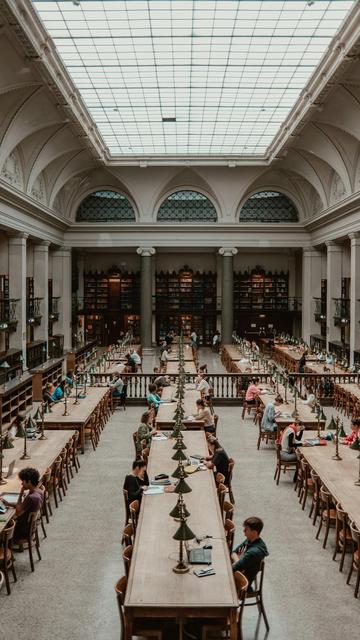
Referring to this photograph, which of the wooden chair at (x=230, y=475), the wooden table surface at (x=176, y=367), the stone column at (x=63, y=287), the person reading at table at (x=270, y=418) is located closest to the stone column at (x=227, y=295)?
the stone column at (x=63, y=287)

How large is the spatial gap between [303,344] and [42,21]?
15602mm

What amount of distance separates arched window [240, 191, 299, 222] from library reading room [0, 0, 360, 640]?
107mm

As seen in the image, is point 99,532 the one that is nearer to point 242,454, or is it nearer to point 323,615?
point 323,615

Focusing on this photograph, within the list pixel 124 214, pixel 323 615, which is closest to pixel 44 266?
pixel 124 214

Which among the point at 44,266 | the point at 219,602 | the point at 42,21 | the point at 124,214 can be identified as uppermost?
the point at 42,21

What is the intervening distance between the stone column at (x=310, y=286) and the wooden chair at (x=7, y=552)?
22.1m

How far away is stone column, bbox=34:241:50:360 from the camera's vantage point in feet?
73.4

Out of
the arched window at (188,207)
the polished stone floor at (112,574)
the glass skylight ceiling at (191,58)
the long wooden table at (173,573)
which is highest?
the glass skylight ceiling at (191,58)

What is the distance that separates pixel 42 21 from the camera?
1184 cm

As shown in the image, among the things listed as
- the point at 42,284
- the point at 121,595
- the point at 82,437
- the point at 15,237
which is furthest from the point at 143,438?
the point at 42,284

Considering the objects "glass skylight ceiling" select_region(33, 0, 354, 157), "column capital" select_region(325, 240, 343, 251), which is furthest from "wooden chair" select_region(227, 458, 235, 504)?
"column capital" select_region(325, 240, 343, 251)

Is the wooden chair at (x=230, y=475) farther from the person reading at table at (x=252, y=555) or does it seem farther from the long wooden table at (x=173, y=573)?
the person reading at table at (x=252, y=555)

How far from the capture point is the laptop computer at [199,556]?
460 cm

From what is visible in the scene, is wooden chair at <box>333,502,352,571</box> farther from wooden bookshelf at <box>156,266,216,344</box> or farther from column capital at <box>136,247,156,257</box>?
wooden bookshelf at <box>156,266,216,344</box>
